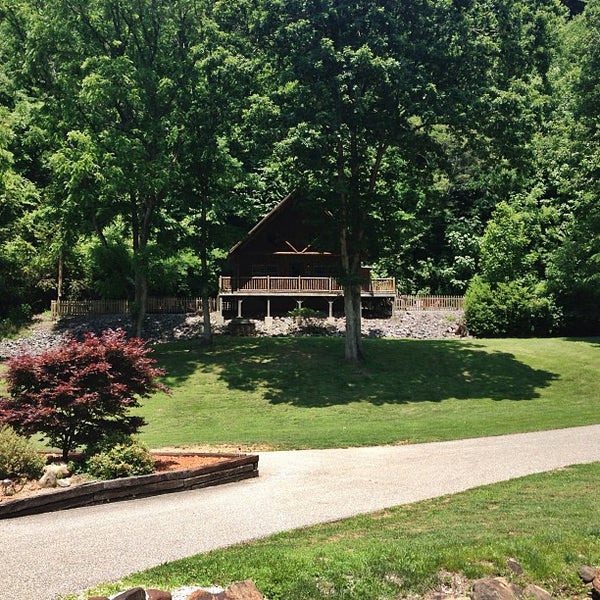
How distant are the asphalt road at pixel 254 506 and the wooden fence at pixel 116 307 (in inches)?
1155

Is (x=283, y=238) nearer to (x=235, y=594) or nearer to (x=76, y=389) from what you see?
(x=76, y=389)

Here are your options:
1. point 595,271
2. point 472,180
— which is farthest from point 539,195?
point 595,271

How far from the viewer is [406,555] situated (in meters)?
6.83

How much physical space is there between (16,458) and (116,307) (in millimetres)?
32447

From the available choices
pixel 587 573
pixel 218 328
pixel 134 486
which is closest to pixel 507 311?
pixel 218 328

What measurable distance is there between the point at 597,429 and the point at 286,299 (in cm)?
2778

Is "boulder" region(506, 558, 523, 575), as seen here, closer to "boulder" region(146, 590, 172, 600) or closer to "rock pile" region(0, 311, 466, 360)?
"boulder" region(146, 590, 172, 600)

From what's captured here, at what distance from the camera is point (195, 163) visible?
30828 millimetres

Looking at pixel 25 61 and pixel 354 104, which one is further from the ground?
pixel 25 61

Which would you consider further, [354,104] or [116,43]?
[116,43]

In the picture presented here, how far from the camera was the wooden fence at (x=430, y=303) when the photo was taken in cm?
4453

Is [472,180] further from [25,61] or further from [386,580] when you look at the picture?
[386,580]

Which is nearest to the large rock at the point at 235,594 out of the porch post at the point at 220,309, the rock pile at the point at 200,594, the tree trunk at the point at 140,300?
the rock pile at the point at 200,594

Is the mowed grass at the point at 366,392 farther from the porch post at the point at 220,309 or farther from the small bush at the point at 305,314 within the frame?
the porch post at the point at 220,309
